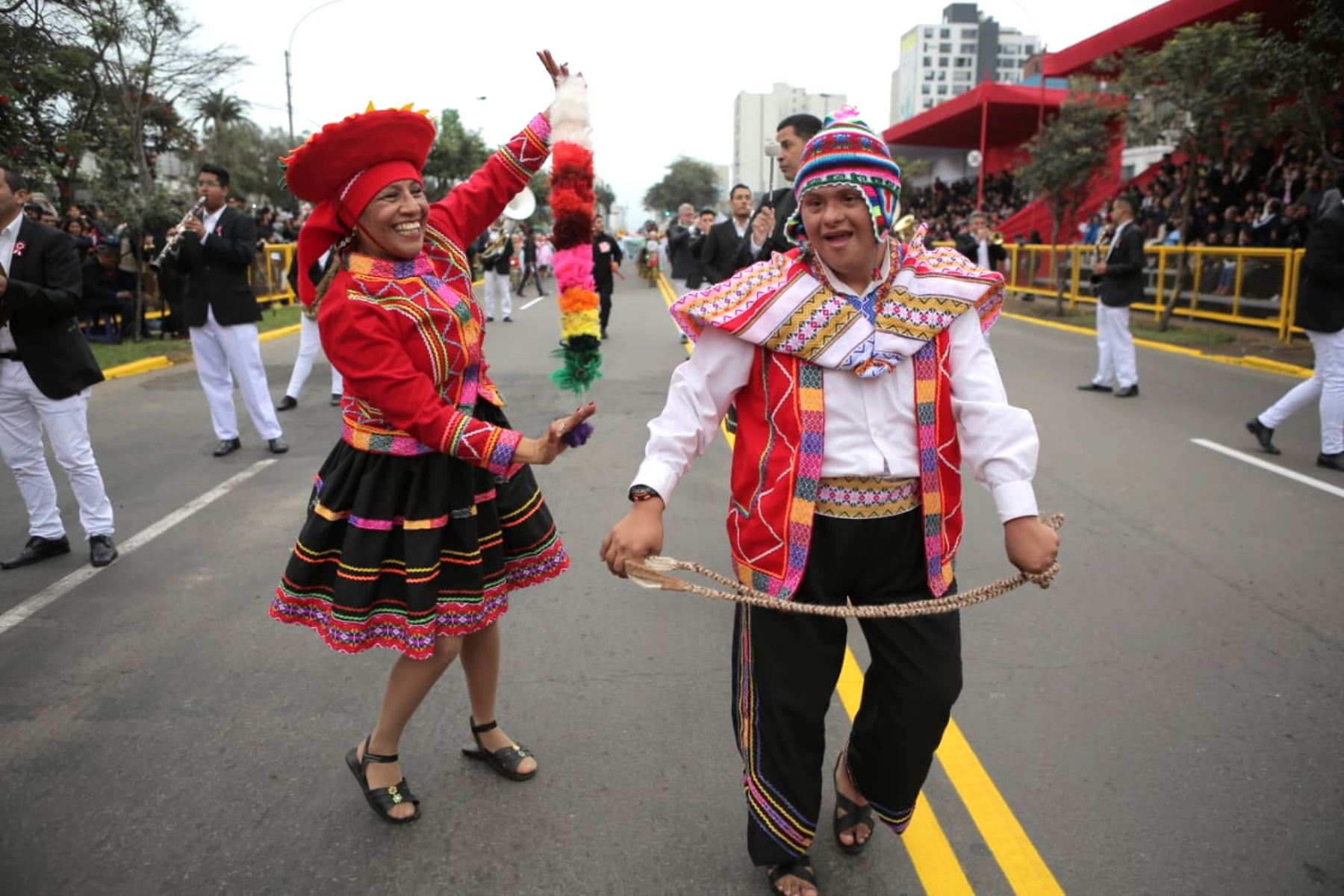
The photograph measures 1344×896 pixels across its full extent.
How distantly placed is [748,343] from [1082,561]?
3.46m

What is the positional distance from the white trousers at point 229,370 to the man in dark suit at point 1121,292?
24.5 ft

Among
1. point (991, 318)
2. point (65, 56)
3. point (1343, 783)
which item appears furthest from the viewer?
point (65, 56)

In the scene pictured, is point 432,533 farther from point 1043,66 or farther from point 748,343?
point 1043,66

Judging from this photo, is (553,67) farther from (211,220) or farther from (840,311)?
(211,220)

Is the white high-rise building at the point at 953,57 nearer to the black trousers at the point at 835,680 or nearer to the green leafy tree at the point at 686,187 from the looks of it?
the green leafy tree at the point at 686,187

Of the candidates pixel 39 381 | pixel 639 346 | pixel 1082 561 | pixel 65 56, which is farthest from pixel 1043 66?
pixel 39 381

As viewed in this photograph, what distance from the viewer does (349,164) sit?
2572 mm

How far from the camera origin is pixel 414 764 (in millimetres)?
3234

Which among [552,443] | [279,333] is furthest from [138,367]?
[552,443]

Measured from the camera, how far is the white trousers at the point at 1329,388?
6777mm

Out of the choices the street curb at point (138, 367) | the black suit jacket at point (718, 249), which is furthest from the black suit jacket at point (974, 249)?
the street curb at point (138, 367)

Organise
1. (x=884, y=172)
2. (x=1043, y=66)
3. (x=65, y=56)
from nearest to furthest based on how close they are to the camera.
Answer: (x=884, y=172)
(x=65, y=56)
(x=1043, y=66)

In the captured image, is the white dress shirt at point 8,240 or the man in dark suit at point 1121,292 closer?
the white dress shirt at point 8,240

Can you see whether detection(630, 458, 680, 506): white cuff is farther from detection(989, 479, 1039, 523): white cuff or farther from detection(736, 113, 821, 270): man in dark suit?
detection(736, 113, 821, 270): man in dark suit
